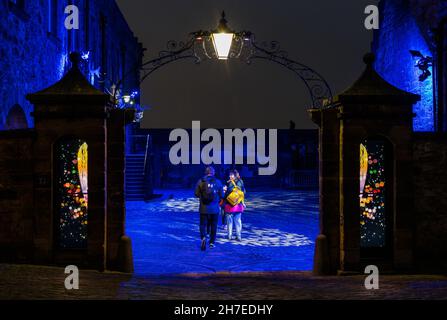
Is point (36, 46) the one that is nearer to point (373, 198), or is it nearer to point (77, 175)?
point (77, 175)

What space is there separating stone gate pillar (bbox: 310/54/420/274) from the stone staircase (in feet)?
57.1

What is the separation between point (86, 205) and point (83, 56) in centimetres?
1633

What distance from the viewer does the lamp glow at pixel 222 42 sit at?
9992 mm

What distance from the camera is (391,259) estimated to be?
8.48 metres

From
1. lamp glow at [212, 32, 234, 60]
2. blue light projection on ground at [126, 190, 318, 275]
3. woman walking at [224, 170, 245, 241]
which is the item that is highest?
lamp glow at [212, 32, 234, 60]

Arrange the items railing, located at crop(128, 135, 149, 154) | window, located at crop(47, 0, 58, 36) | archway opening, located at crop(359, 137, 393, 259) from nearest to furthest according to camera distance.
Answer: archway opening, located at crop(359, 137, 393, 259)
window, located at crop(47, 0, 58, 36)
railing, located at crop(128, 135, 149, 154)

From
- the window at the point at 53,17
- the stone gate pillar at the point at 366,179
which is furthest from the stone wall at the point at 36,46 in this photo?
the stone gate pillar at the point at 366,179

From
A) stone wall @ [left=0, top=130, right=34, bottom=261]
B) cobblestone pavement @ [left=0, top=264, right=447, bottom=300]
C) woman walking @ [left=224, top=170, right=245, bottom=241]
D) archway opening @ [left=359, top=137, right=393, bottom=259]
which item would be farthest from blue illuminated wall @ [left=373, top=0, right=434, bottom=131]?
stone wall @ [left=0, top=130, right=34, bottom=261]

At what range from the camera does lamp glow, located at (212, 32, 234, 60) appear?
999 centimetres

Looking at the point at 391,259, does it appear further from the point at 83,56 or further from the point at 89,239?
the point at 83,56

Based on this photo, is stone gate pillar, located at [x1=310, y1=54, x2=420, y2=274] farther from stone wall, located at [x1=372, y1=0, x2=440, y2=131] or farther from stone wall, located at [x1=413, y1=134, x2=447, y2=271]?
stone wall, located at [x1=372, y1=0, x2=440, y2=131]

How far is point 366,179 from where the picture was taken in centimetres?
862
